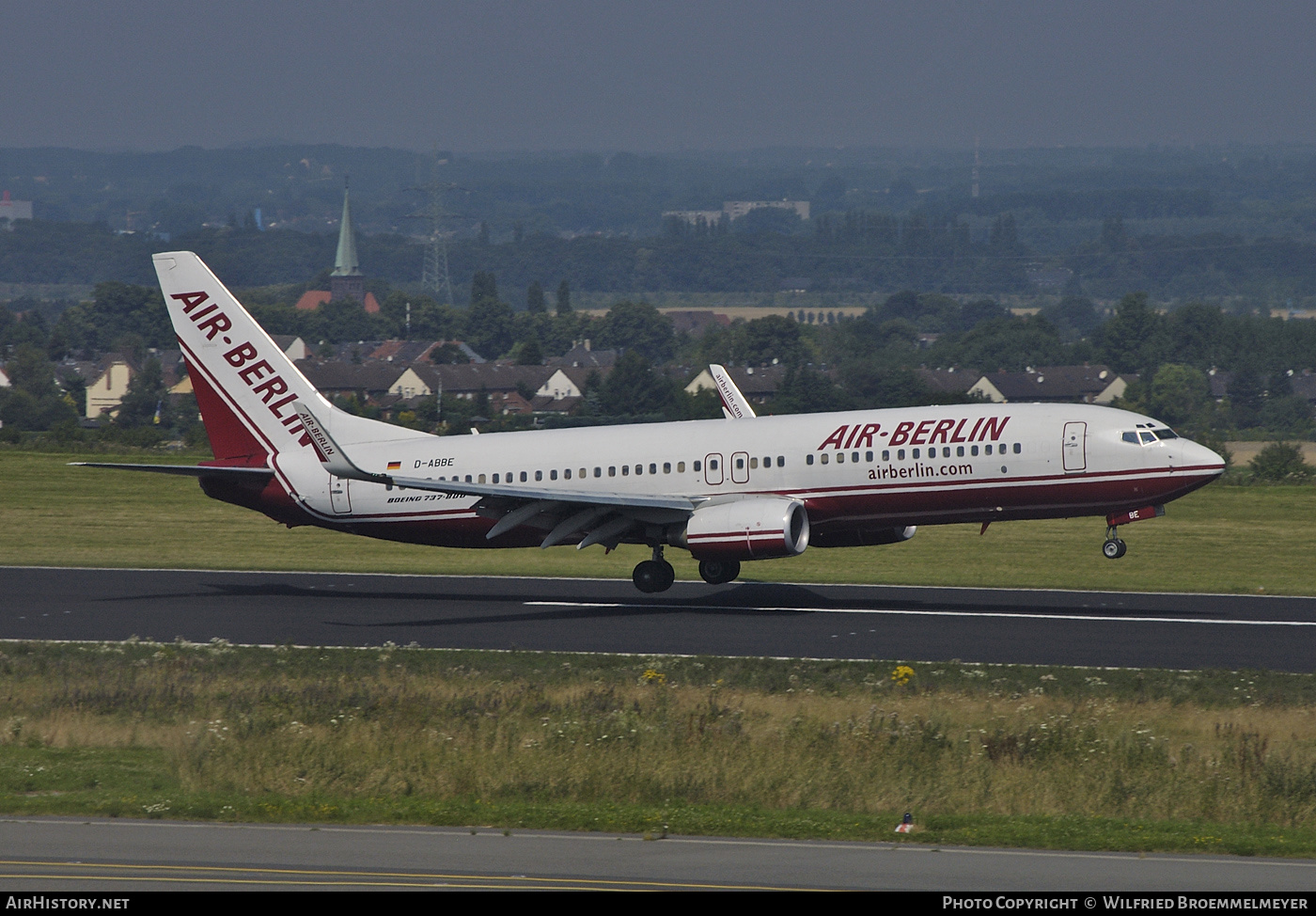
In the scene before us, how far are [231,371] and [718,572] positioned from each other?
14.3 metres

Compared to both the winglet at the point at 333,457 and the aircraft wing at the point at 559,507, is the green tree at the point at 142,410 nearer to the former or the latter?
the winglet at the point at 333,457

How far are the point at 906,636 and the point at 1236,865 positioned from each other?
1871 centimetres

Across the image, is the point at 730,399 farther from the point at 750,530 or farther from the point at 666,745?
the point at 666,745

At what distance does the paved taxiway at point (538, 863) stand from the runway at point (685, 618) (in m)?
15.4

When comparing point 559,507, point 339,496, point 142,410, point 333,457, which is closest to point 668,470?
point 559,507

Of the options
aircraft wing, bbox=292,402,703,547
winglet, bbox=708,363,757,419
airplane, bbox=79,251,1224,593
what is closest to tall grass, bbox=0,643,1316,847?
aircraft wing, bbox=292,402,703,547

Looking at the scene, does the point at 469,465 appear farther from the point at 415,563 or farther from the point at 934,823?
the point at 934,823

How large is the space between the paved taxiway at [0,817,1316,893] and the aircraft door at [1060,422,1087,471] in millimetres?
22204

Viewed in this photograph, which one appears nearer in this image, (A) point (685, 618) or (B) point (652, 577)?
(A) point (685, 618)

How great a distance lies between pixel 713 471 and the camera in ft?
137

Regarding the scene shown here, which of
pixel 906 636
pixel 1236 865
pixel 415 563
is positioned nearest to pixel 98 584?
pixel 415 563

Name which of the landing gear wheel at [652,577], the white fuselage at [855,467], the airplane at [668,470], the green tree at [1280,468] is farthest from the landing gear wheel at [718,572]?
the green tree at [1280,468]

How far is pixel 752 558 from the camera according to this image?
131 ft

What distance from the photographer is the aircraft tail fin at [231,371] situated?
4466 centimetres
